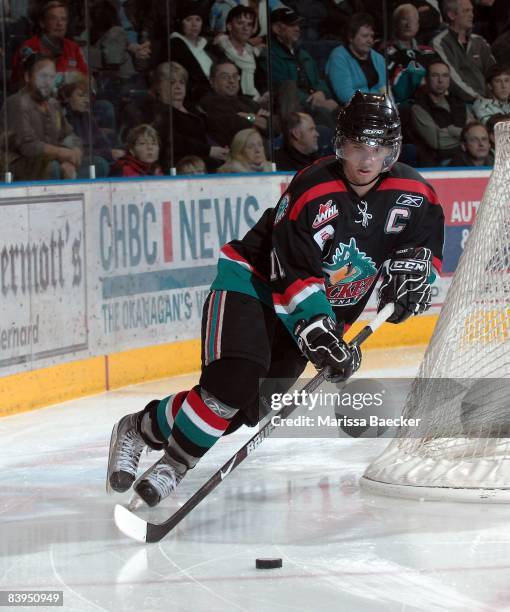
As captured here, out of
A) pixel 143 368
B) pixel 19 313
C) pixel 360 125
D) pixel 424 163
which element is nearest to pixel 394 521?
pixel 360 125

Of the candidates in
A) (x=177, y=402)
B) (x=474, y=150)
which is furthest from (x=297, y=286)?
(x=474, y=150)

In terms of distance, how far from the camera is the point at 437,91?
7281 mm

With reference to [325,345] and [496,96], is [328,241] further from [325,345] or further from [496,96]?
[496,96]

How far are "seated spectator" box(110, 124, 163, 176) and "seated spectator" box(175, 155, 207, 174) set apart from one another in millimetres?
145

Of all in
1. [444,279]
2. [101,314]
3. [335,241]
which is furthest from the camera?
[444,279]

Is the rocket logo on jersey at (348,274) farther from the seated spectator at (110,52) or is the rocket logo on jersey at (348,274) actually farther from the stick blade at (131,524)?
the seated spectator at (110,52)

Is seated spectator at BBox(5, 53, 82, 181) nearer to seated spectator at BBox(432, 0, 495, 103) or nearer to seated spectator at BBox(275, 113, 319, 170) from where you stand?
seated spectator at BBox(275, 113, 319, 170)

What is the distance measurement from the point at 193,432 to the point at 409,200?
0.80m

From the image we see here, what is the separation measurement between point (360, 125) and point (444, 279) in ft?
11.9

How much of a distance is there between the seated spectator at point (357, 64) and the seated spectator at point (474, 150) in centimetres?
57

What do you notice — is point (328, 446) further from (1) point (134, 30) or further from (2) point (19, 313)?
(1) point (134, 30)

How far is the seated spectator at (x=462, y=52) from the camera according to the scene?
24.1ft

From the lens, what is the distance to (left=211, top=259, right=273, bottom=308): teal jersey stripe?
10.9ft

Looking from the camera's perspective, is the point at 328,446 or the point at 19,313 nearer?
the point at 328,446
